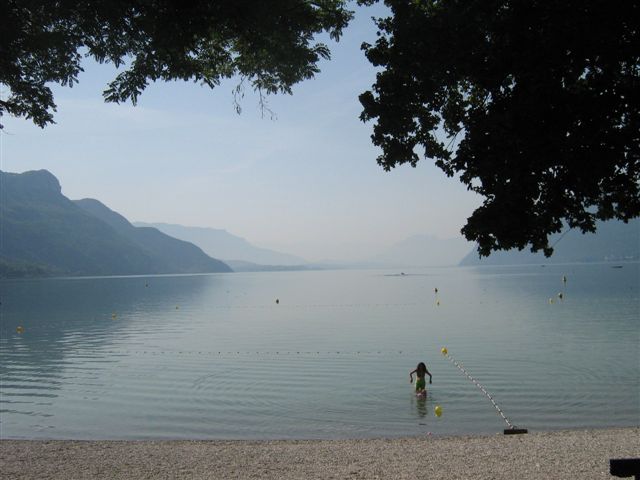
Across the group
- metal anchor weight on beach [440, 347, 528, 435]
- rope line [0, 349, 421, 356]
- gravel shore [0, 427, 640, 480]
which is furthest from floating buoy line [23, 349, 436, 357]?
gravel shore [0, 427, 640, 480]

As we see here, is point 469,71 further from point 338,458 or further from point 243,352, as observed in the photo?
point 243,352

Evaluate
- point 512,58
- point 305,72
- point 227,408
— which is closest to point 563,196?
point 512,58

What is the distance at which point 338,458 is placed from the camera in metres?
15.5

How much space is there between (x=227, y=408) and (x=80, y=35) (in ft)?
61.6

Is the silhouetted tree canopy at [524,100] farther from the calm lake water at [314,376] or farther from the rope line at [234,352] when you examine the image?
the rope line at [234,352]

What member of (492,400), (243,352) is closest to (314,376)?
(492,400)

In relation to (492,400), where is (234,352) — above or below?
below

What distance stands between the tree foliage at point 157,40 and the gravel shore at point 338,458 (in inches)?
373

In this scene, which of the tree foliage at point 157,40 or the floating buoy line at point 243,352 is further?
the floating buoy line at point 243,352

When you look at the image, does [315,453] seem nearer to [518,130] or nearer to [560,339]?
[518,130]

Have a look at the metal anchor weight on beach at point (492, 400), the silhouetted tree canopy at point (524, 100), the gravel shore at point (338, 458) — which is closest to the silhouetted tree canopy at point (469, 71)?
the silhouetted tree canopy at point (524, 100)

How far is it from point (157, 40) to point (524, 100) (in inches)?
309

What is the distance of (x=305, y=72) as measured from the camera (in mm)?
14742

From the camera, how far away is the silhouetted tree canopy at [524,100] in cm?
1006
